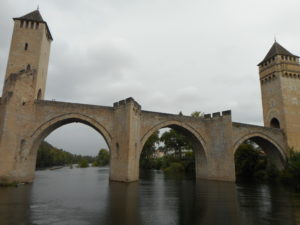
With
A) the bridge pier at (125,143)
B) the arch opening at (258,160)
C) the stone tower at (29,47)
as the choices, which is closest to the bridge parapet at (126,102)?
the bridge pier at (125,143)

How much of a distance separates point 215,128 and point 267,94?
1412 centimetres

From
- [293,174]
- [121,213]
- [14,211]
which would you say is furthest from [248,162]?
[14,211]

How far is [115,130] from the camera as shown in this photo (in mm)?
21047

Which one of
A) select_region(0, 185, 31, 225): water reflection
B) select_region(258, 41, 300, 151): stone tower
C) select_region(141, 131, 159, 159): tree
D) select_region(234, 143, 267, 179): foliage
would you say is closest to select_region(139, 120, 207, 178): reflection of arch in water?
select_region(234, 143, 267, 179): foliage

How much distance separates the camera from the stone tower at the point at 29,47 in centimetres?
2103

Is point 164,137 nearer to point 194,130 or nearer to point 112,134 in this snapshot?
point 194,130

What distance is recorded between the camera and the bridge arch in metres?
18.7

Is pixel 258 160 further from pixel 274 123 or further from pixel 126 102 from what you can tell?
pixel 126 102

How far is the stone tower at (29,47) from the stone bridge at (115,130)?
2836mm

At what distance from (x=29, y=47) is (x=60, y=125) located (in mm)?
7973

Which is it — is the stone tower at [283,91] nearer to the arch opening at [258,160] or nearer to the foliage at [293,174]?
the arch opening at [258,160]

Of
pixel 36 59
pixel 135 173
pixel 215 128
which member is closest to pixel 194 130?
pixel 215 128

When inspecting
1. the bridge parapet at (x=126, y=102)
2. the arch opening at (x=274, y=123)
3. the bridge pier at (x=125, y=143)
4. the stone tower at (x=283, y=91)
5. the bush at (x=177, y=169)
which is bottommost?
the bush at (x=177, y=169)

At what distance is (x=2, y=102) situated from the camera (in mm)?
17844
